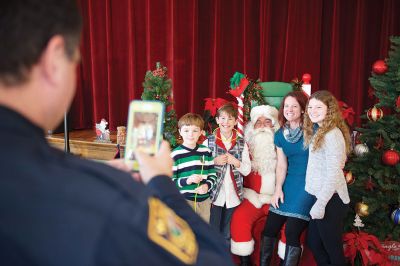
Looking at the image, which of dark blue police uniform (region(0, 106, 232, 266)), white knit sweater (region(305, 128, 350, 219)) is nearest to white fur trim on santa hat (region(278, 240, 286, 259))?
white knit sweater (region(305, 128, 350, 219))

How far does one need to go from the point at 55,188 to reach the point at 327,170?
2196 mm

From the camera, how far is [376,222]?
3.14 meters

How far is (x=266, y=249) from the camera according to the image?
2926mm

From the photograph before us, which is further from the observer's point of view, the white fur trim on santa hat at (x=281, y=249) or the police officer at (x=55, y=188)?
the white fur trim on santa hat at (x=281, y=249)

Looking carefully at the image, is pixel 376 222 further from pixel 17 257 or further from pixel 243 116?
pixel 17 257

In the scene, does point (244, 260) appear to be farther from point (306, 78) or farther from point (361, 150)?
point (306, 78)

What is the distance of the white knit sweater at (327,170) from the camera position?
2482 millimetres

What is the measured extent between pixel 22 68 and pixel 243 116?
292cm

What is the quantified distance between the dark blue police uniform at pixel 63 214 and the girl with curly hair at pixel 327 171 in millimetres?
2061

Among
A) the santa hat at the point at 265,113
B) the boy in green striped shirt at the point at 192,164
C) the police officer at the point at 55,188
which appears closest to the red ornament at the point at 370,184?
the santa hat at the point at 265,113

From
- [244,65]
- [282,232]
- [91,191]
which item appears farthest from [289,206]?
[244,65]

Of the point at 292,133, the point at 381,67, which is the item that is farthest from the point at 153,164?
the point at 381,67

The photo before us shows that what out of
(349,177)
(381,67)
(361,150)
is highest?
(381,67)

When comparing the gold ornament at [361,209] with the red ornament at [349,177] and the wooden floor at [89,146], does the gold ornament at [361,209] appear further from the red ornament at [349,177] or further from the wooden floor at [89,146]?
the wooden floor at [89,146]
